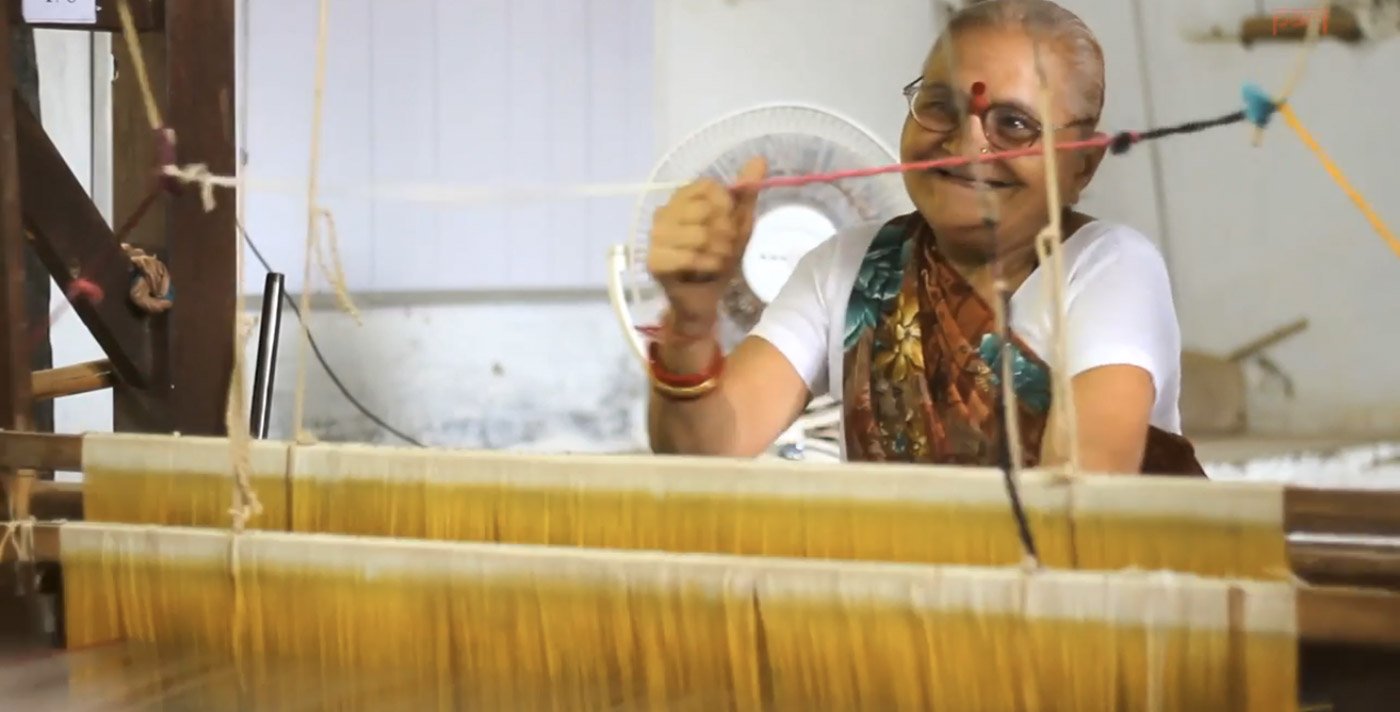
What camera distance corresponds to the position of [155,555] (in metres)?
0.69

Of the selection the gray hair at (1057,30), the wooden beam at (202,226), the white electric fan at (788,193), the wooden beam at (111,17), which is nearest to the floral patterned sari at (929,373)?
the gray hair at (1057,30)

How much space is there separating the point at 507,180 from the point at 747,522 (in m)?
1.76

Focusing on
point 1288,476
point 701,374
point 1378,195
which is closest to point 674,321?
point 701,374

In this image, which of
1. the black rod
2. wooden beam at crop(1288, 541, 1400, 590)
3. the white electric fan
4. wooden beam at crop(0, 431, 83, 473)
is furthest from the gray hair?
the white electric fan

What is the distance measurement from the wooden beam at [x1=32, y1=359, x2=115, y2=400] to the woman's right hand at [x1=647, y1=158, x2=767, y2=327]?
1.97ft

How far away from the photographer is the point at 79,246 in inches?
39.4

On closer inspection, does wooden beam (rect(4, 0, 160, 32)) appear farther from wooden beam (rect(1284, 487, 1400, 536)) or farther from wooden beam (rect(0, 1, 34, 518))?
wooden beam (rect(1284, 487, 1400, 536))

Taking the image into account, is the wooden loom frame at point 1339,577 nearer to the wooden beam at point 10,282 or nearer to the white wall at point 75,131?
the wooden beam at point 10,282

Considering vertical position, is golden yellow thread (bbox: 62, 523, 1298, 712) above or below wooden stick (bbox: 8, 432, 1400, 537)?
below

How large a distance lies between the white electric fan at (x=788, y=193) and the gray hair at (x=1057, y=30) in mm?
1054

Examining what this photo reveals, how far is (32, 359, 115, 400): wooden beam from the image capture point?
1.01 meters

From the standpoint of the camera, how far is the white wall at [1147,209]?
2326 millimetres

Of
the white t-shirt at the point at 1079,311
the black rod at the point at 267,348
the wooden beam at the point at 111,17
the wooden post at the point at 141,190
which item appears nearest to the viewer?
the white t-shirt at the point at 1079,311

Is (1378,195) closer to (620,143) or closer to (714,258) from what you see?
(620,143)
